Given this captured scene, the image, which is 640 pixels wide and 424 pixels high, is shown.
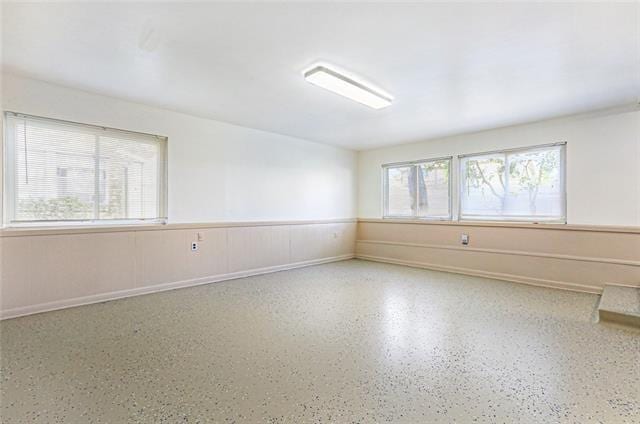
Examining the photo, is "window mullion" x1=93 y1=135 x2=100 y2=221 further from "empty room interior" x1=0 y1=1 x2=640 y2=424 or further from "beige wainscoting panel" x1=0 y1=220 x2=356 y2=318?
"beige wainscoting panel" x1=0 y1=220 x2=356 y2=318

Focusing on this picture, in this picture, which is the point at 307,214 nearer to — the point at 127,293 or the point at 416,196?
the point at 416,196

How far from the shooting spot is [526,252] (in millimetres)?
4676

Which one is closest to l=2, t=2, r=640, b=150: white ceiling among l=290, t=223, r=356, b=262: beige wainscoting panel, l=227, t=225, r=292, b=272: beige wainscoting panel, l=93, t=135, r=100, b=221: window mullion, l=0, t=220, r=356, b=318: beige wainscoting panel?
Answer: l=93, t=135, r=100, b=221: window mullion

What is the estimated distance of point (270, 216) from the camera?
5.45 meters

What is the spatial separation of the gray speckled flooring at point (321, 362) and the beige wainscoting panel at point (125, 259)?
0.27m

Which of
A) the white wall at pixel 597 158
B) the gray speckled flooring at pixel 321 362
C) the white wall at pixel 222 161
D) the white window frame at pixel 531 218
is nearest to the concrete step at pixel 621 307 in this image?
the gray speckled flooring at pixel 321 362

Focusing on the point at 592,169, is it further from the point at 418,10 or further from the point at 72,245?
the point at 72,245

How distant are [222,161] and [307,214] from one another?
1.96m

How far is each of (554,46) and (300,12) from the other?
6.80 feet

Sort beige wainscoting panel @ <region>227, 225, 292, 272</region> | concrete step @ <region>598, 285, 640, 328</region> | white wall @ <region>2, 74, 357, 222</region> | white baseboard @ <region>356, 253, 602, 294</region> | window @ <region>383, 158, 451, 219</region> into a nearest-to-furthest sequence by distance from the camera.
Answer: concrete step @ <region>598, 285, 640, 328</region>
white wall @ <region>2, 74, 357, 222</region>
white baseboard @ <region>356, 253, 602, 294</region>
beige wainscoting panel @ <region>227, 225, 292, 272</region>
window @ <region>383, 158, 451, 219</region>

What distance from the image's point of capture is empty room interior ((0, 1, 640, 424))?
1.95 m

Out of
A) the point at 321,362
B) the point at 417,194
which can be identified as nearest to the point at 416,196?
the point at 417,194

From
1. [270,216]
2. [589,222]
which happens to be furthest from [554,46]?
[270,216]

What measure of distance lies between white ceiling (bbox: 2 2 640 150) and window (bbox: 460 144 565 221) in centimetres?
80
